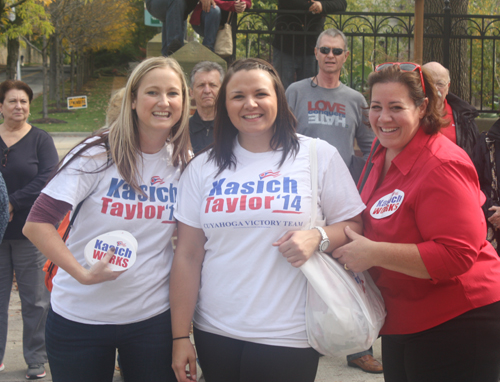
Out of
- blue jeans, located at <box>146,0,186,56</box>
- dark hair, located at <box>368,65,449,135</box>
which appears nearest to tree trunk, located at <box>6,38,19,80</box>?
blue jeans, located at <box>146,0,186,56</box>

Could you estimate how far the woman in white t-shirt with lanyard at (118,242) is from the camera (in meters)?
2.02

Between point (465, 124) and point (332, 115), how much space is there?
1039 millimetres

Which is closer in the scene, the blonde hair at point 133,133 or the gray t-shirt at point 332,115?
the blonde hair at point 133,133

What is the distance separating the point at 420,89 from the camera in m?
1.99

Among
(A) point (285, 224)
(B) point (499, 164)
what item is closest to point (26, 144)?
(A) point (285, 224)

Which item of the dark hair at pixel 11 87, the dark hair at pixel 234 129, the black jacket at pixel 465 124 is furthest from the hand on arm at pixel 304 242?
the dark hair at pixel 11 87

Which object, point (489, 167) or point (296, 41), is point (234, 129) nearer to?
point (489, 167)

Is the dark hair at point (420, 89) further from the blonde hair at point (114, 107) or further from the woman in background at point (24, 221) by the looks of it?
the woman in background at point (24, 221)

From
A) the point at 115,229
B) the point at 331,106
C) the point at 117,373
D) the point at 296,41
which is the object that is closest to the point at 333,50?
the point at 331,106

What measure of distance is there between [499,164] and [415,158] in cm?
192

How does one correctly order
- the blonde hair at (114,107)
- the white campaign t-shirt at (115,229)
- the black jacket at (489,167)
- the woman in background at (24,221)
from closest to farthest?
the white campaign t-shirt at (115,229) < the blonde hair at (114,107) < the black jacket at (489,167) < the woman in background at (24,221)

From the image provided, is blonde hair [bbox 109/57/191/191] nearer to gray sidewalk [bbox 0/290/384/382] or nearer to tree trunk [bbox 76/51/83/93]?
gray sidewalk [bbox 0/290/384/382]

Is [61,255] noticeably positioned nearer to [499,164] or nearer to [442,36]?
[499,164]

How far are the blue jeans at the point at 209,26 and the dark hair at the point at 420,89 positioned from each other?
4.00 meters
